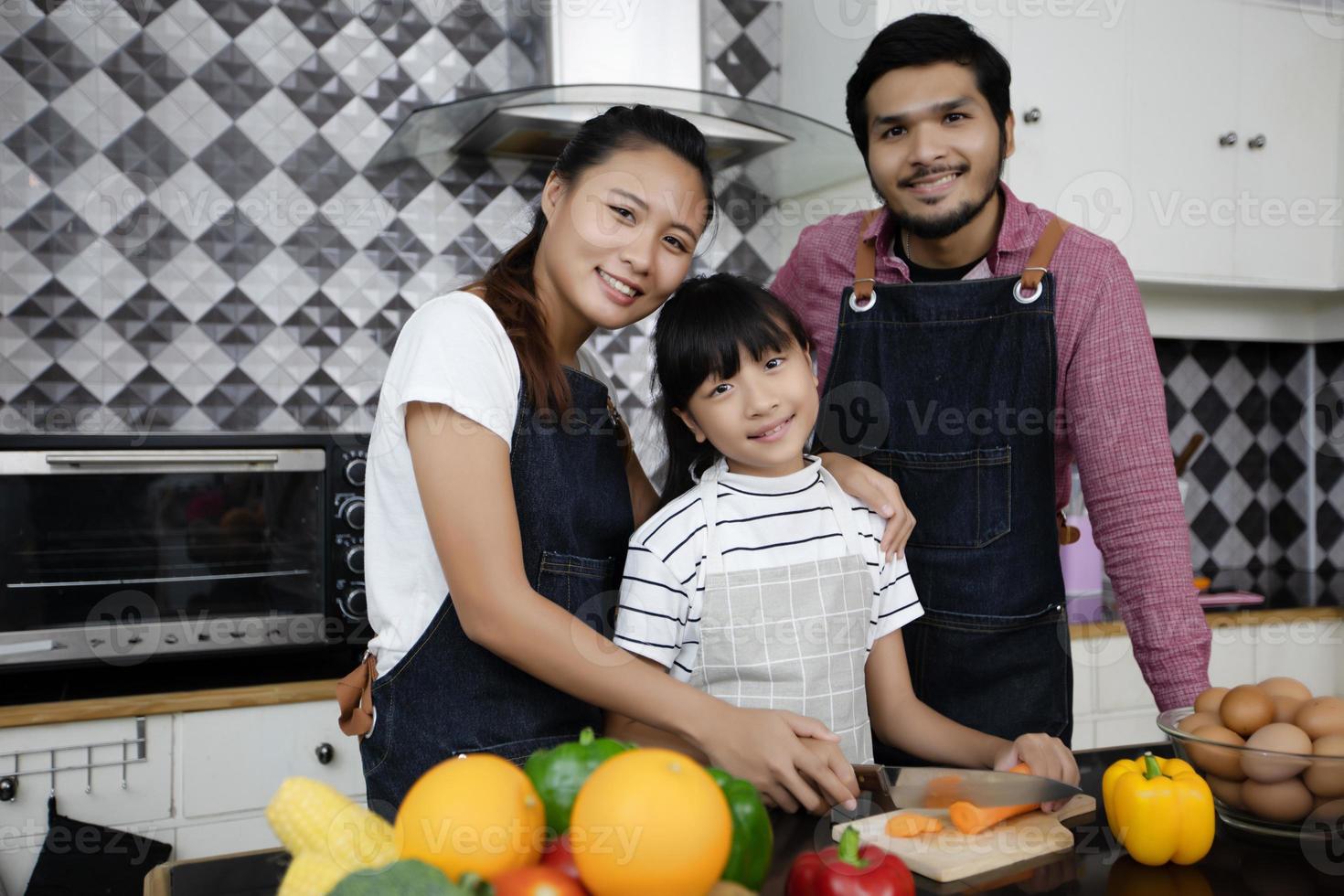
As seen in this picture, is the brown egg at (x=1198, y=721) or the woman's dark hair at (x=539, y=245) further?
the woman's dark hair at (x=539, y=245)

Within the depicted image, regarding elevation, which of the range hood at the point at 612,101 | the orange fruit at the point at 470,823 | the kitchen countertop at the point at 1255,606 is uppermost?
the range hood at the point at 612,101

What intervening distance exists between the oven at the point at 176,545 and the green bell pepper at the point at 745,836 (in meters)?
1.33

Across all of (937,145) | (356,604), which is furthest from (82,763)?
(937,145)

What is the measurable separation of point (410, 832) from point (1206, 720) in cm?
63

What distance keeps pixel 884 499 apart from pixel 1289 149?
6.50 ft

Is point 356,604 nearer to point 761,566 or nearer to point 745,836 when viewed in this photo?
point 761,566

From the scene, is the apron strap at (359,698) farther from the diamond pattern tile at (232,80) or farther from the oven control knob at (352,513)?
the diamond pattern tile at (232,80)

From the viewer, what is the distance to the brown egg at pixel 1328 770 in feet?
2.46

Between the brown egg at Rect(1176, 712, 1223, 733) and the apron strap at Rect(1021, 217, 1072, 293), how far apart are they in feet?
2.10

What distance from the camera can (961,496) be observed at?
1.36m

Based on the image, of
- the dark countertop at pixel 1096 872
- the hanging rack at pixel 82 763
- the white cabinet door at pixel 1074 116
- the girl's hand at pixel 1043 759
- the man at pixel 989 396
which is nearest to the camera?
the dark countertop at pixel 1096 872

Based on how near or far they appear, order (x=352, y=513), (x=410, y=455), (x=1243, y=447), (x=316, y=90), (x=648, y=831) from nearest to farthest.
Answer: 1. (x=648, y=831)
2. (x=410, y=455)
3. (x=352, y=513)
4. (x=316, y=90)
5. (x=1243, y=447)

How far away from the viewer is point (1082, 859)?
78cm

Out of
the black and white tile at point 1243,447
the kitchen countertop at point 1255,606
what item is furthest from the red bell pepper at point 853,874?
the black and white tile at point 1243,447
